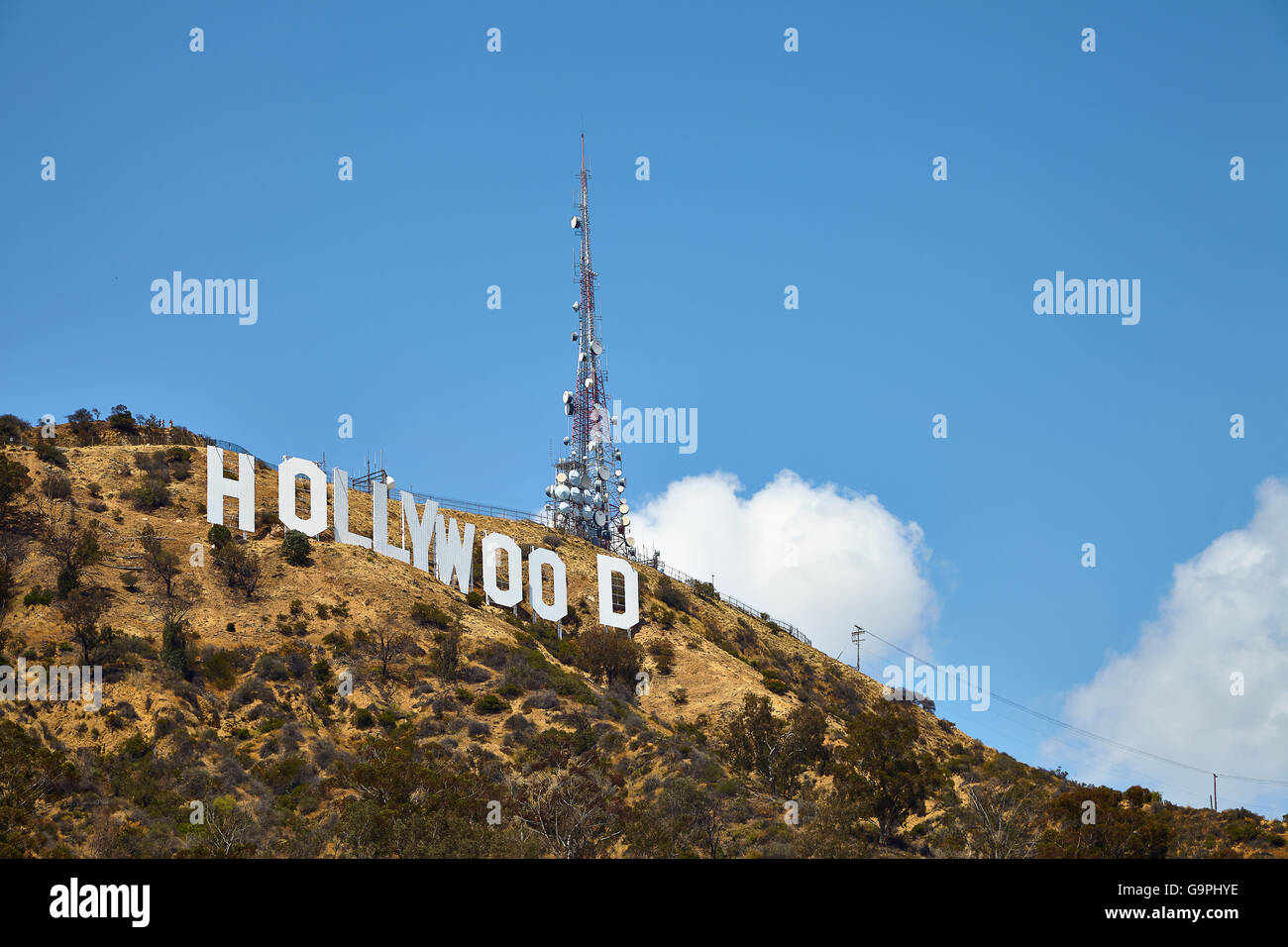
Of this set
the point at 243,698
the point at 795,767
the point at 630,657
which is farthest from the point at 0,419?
the point at 795,767

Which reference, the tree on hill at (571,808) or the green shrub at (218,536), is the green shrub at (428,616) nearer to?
the green shrub at (218,536)

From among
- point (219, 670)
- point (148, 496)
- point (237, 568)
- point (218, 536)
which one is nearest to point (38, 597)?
point (219, 670)

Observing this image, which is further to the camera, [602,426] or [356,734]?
[602,426]

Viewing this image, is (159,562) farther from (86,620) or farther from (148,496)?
(86,620)

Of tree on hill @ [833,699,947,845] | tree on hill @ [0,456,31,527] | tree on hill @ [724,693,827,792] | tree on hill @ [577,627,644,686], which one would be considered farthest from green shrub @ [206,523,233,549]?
tree on hill @ [833,699,947,845]
